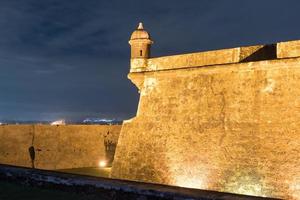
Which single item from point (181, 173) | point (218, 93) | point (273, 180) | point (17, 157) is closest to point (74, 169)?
point (17, 157)

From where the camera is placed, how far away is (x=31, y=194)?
8711mm

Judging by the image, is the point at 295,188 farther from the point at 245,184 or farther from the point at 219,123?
the point at 219,123

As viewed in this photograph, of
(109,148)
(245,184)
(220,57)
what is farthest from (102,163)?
(245,184)

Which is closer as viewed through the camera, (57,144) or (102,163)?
(57,144)

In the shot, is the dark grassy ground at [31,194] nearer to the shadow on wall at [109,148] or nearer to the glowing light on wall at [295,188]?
the glowing light on wall at [295,188]

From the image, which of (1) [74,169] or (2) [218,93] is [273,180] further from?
(1) [74,169]

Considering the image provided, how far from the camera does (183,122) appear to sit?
13.1 metres

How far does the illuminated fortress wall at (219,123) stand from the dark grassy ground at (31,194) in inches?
186

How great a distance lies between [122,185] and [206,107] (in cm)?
515

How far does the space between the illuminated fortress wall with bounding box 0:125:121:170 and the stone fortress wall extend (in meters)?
7.15

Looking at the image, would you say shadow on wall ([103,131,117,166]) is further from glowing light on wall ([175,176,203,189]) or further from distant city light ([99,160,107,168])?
glowing light on wall ([175,176,203,189])

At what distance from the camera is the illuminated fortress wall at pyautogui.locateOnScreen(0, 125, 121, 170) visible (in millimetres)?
19831

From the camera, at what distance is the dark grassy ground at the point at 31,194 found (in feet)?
27.3

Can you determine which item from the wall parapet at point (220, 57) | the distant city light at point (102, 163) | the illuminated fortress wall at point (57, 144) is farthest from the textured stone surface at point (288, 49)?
the distant city light at point (102, 163)
